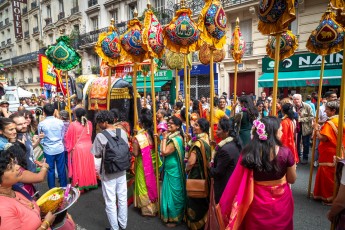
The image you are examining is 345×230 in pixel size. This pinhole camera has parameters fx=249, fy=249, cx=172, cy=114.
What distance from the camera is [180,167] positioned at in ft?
11.5

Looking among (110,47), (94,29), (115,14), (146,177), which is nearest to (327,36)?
(146,177)

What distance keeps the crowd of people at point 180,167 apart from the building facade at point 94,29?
5.44 metres

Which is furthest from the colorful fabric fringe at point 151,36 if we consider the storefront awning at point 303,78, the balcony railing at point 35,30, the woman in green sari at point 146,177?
the balcony railing at point 35,30

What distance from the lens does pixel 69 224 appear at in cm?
236

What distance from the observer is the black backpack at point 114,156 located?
125 inches

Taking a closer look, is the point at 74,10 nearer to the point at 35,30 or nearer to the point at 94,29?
the point at 94,29

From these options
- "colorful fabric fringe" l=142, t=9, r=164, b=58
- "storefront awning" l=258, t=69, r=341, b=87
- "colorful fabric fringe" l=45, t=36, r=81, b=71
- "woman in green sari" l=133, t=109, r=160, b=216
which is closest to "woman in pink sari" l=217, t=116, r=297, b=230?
"woman in green sari" l=133, t=109, r=160, b=216

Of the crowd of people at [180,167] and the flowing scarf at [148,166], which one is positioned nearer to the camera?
the crowd of people at [180,167]

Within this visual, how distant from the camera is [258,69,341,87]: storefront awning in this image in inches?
407

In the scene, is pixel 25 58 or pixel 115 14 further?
pixel 25 58

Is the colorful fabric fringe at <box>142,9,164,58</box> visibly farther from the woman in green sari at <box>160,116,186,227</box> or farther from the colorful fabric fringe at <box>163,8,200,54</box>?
the woman in green sari at <box>160,116,186,227</box>

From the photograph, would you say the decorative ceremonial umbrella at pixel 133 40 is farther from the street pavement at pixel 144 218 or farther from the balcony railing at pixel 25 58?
the balcony railing at pixel 25 58

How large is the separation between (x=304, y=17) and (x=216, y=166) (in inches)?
452

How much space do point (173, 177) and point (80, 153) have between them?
2.19m
